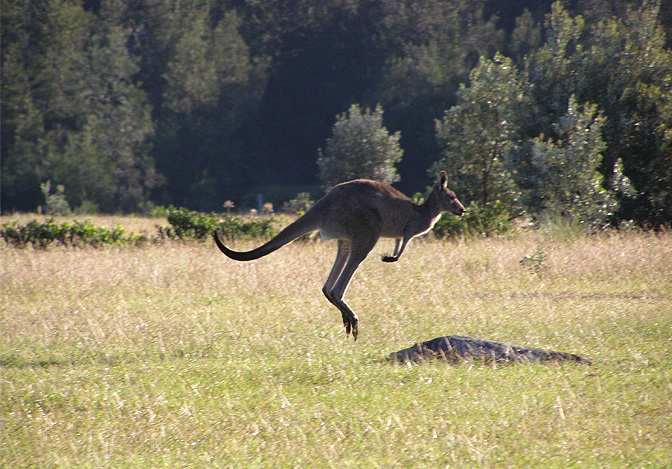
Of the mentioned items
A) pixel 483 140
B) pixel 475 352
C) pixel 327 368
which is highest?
pixel 483 140

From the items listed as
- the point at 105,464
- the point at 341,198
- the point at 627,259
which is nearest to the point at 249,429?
A: the point at 105,464

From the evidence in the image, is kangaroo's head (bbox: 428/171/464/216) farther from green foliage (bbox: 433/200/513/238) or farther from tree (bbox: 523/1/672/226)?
tree (bbox: 523/1/672/226)

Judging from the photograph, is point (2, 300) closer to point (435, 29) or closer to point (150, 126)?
point (150, 126)

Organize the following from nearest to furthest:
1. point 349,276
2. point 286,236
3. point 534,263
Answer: point 286,236, point 349,276, point 534,263

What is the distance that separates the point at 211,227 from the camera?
15.8 metres

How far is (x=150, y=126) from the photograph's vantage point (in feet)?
152

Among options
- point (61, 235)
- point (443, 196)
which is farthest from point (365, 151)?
point (443, 196)

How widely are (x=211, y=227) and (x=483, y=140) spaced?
8932mm

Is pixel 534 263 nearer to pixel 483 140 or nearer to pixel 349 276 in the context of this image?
pixel 349 276

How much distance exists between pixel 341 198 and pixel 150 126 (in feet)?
137

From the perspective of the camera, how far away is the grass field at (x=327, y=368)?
443cm

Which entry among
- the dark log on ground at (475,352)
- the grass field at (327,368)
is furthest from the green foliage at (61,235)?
the dark log on ground at (475,352)

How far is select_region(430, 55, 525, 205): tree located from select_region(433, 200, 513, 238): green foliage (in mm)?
4058

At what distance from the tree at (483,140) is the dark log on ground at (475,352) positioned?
13.9 metres
